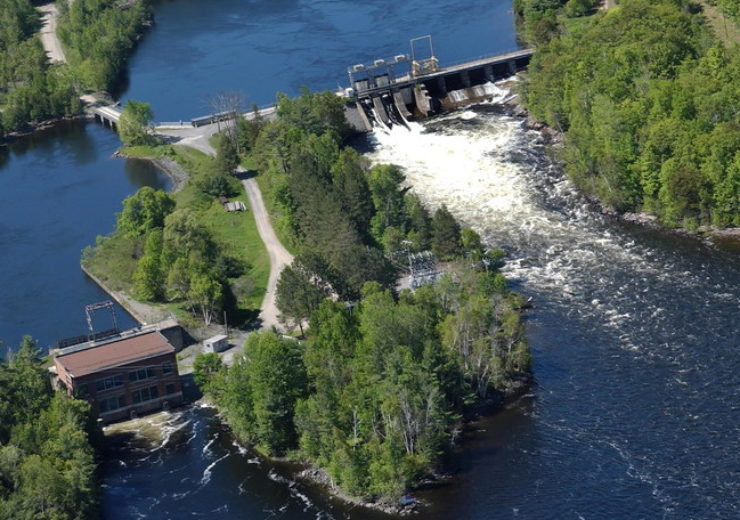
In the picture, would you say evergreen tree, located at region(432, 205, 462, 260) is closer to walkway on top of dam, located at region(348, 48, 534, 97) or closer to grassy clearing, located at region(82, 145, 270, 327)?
grassy clearing, located at region(82, 145, 270, 327)

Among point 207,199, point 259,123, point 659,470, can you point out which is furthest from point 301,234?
point 659,470

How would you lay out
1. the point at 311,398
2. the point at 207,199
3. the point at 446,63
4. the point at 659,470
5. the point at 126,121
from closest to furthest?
1. the point at 659,470
2. the point at 311,398
3. the point at 207,199
4. the point at 126,121
5. the point at 446,63

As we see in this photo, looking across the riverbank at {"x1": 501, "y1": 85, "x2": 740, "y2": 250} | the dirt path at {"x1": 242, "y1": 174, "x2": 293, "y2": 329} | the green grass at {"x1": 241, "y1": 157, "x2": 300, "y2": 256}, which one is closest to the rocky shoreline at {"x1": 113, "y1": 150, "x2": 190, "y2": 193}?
the green grass at {"x1": 241, "y1": 157, "x2": 300, "y2": 256}

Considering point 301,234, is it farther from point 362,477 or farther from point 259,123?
point 362,477

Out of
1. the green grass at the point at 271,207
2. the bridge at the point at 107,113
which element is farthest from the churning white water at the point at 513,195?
the bridge at the point at 107,113

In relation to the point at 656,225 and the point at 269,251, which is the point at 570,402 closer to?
the point at 656,225

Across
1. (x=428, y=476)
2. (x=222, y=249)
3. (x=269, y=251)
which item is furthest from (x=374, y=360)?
(x=222, y=249)

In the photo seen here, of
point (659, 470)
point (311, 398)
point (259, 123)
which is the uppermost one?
point (259, 123)

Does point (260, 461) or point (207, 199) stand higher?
point (207, 199)

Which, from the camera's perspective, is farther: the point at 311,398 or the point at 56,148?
the point at 56,148
